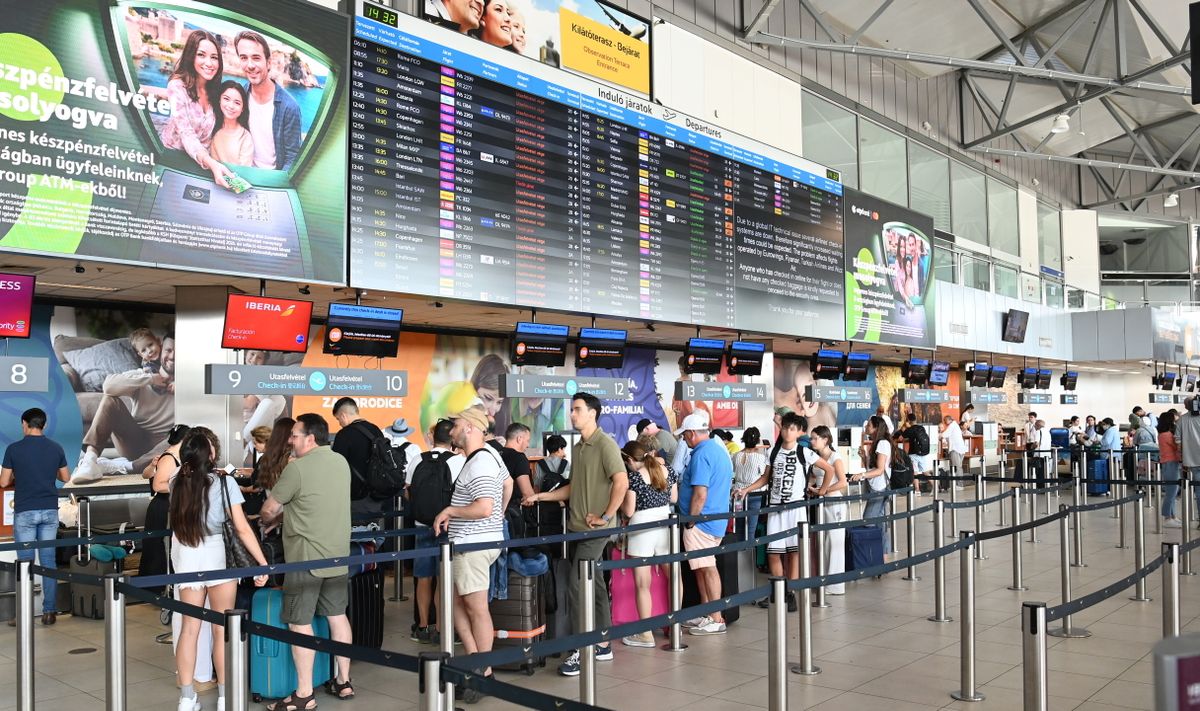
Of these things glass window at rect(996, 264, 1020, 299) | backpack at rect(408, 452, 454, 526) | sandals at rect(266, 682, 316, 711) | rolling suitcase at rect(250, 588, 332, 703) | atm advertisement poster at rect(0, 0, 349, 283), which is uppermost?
glass window at rect(996, 264, 1020, 299)

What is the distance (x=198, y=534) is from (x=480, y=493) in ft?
4.90

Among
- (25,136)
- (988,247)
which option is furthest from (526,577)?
(988,247)

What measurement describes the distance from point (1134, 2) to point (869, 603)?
12546 mm

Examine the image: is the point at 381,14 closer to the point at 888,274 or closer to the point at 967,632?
the point at 967,632

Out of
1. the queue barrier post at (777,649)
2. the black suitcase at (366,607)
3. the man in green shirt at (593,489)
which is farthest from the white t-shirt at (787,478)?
the queue barrier post at (777,649)

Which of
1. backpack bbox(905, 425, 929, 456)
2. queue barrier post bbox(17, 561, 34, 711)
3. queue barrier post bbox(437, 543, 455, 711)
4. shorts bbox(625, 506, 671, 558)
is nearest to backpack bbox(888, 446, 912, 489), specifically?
backpack bbox(905, 425, 929, 456)

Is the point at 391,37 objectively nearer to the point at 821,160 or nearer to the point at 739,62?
the point at 739,62

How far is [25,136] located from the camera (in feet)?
18.6

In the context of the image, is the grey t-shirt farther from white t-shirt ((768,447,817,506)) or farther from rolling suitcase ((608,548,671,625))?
white t-shirt ((768,447,817,506))

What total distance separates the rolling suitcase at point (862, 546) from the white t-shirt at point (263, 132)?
6.08 meters

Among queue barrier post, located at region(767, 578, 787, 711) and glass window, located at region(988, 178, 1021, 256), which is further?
glass window, located at region(988, 178, 1021, 256)

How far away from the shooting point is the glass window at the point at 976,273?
18.8m

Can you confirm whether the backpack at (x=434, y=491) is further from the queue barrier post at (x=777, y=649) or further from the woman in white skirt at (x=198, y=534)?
the queue barrier post at (x=777, y=649)

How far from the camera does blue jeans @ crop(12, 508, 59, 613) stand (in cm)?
712
